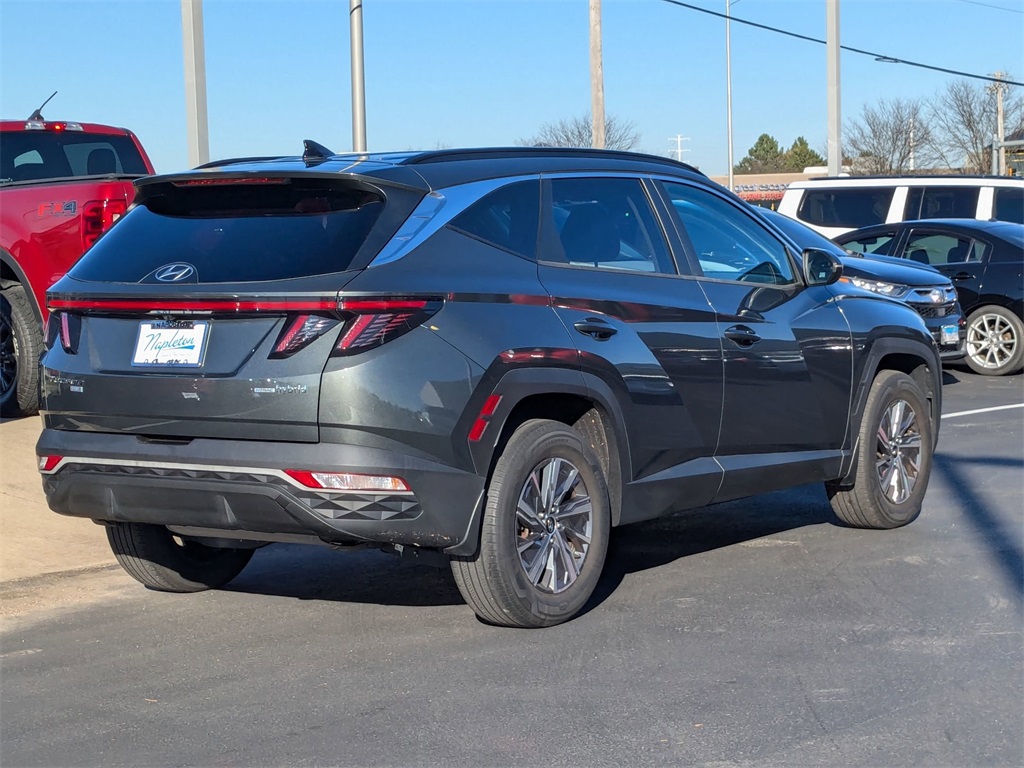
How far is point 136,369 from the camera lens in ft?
16.6

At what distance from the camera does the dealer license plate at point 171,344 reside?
496cm

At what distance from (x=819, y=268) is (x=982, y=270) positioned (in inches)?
358

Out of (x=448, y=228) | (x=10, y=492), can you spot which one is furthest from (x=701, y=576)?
(x=10, y=492)

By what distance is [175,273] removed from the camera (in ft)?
16.8

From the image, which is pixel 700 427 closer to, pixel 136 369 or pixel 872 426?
pixel 872 426

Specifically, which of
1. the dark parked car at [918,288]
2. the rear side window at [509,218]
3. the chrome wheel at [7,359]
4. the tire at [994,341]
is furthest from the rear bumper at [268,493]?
the tire at [994,341]

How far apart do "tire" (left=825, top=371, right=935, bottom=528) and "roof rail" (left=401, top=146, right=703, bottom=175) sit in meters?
1.66

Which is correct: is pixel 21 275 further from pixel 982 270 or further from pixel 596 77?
pixel 596 77

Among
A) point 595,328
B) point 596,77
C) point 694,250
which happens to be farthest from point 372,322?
point 596,77

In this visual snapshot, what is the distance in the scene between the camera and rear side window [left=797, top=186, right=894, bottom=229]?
19.3m

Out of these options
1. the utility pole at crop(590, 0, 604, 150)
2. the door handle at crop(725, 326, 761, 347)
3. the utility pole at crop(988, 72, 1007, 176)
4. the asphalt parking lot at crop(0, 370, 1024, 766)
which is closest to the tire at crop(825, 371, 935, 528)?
the asphalt parking lot at crop(0, 370, 1024, 766)

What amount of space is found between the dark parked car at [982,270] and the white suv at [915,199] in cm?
334

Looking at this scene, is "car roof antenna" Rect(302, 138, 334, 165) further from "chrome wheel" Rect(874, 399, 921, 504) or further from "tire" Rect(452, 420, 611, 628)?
"chrome wheel" Rect(874, 399, 921, 504)

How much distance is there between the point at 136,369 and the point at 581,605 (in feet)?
6.58
